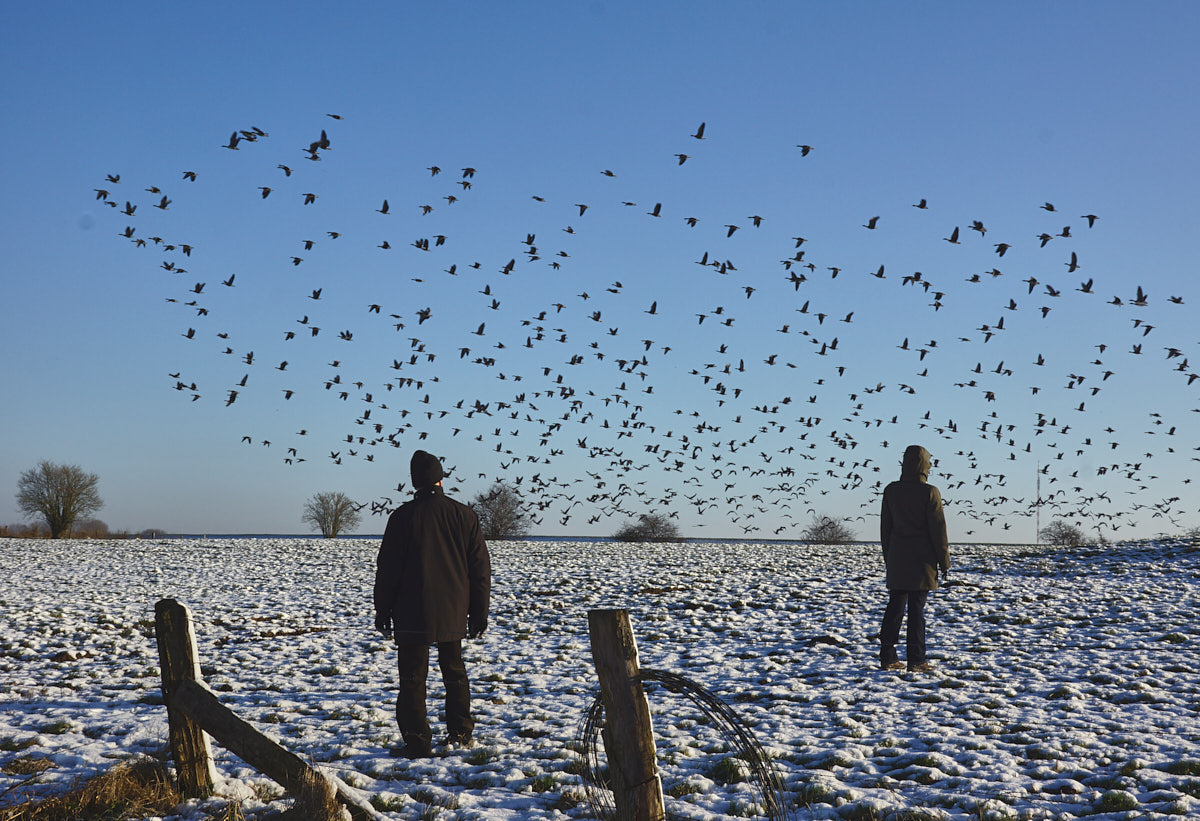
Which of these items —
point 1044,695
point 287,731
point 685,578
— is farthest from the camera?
point 685,578

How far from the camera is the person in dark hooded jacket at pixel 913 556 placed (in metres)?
9.38

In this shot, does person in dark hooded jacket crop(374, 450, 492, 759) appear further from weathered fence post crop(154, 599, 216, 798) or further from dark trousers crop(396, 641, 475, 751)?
weathered fence post crop(154, 599, 216, 798)

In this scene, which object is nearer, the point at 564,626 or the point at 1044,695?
the point at 1044,695

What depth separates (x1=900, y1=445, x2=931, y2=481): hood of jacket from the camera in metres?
9.73

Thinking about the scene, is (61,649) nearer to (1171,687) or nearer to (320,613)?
(320,613)

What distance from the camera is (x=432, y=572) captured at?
618cm

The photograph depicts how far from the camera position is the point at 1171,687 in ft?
28.9

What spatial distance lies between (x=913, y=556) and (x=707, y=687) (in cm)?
302

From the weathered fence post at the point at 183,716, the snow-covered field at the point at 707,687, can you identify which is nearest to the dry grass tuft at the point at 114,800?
the weathered fence post at the point at 183,716

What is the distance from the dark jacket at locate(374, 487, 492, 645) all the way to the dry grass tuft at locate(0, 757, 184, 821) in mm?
1818

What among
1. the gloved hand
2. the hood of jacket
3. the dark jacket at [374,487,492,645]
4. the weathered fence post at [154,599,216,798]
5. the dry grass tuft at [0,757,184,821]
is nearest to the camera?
the dry grass tuft at [0,757,184,821]

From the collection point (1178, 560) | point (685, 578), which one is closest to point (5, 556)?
point (685, 578)

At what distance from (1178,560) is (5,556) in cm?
3984

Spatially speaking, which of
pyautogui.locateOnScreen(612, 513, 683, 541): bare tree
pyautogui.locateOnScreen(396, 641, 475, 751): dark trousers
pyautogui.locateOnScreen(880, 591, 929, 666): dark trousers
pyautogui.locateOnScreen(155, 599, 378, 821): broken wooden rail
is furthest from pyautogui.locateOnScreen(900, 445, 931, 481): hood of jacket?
pyautogui.locateOnScreen(612, 513, 683, 541): bare tree
